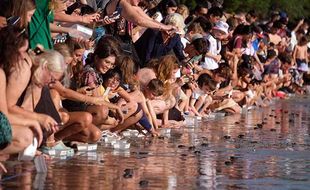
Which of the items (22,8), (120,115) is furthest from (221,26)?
(22,8)

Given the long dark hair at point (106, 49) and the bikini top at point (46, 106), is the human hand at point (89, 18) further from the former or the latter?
the bikini top at point (46, 106)

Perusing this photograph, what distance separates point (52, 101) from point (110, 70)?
8.41ft

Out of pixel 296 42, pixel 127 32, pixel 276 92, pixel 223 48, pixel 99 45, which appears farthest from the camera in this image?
pixel 296 42

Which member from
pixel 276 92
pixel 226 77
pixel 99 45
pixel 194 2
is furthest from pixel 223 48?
pixel 99 45

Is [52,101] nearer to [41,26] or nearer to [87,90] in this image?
[41,26]

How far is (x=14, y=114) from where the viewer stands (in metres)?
10.5

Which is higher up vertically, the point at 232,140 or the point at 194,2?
the point at 194,2

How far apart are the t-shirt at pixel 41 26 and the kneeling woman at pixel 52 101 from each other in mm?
525

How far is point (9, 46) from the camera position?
10.4 metres

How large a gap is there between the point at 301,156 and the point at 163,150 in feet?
4.99

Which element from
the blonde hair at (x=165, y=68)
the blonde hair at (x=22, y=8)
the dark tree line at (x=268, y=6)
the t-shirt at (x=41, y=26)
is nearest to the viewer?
the blonde hair at (x=22, y=8)

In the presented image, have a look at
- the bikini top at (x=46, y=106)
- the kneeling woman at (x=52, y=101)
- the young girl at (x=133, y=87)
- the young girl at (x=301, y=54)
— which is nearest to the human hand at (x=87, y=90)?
the kneeling woman at (x=52, y=101)

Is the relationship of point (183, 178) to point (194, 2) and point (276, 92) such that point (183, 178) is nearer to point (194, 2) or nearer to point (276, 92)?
point (276, 92)

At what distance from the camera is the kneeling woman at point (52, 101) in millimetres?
11094
